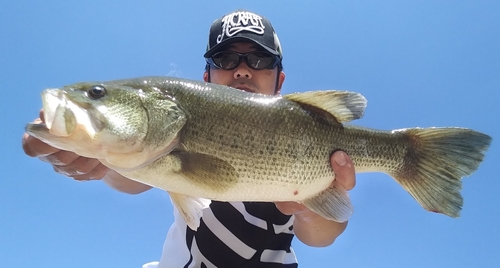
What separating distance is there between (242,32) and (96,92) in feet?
8.14

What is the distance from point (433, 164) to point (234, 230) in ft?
6.78

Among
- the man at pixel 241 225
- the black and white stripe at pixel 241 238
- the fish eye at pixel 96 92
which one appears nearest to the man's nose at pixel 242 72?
the man at pixel 241 225

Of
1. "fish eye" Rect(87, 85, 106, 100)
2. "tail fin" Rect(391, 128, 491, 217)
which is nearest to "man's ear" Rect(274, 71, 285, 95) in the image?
"tail fin" Rect(391, 128, 491, 217)

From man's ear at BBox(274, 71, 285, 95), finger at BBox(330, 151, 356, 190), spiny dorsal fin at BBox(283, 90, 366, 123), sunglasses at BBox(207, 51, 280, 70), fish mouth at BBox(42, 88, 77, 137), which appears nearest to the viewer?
fish mouth at BBox(42, 88, 77, 137)

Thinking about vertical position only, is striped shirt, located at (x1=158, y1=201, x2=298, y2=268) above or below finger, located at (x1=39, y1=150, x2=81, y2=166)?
below

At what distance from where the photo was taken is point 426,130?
3.21m

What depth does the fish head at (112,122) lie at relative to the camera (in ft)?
7.24

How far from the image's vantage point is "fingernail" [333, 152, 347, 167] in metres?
2.84

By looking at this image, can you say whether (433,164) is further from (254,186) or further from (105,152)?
(105,152)

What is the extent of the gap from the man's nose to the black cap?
1.02 ft

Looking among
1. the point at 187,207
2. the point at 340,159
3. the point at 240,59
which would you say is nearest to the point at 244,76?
the point at 240,59

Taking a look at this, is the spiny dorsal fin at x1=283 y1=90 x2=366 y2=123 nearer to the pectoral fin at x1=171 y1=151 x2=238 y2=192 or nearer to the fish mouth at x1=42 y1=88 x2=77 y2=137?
the pectoral fin at x1=171 y1=151 x2=238 y2=192

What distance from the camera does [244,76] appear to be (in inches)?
180

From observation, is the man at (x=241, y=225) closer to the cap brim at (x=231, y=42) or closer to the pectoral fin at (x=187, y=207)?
the cap brim at (x=231, y=42)
